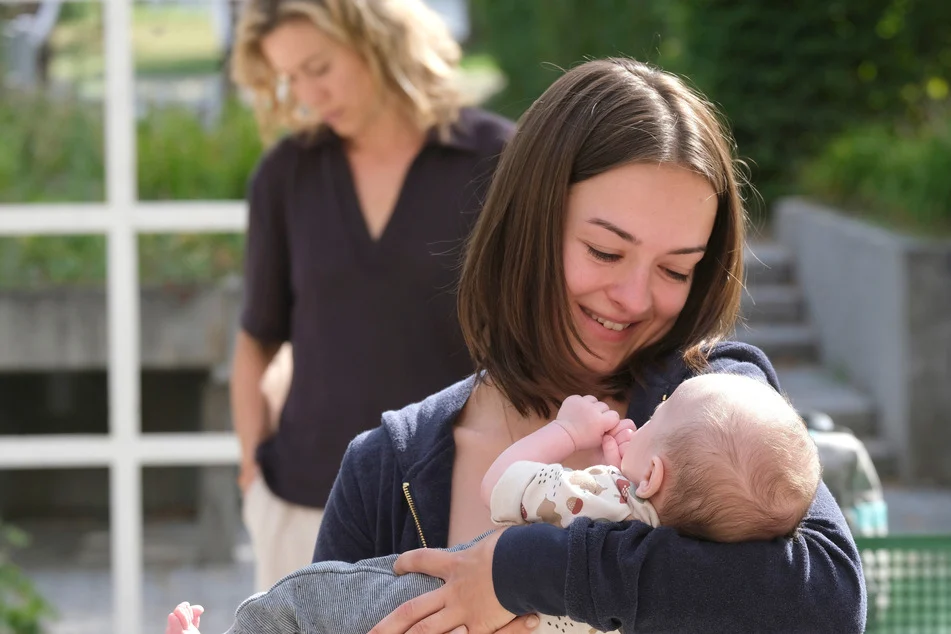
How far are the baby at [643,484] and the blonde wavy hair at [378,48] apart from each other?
1388 millimetres

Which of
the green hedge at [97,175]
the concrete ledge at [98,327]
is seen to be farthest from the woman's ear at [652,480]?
the green hedge at [97,175]

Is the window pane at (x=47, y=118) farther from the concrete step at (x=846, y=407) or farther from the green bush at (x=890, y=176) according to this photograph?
the green bush at (x=890, y=176)

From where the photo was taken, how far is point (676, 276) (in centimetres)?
177

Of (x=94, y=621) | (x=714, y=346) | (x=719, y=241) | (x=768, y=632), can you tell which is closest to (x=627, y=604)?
(x=768, y=632)

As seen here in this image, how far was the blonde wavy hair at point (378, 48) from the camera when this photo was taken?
2949 millimetres

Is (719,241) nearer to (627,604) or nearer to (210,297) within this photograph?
(627,604)

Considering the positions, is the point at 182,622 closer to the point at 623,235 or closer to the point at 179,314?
the point at 623,235

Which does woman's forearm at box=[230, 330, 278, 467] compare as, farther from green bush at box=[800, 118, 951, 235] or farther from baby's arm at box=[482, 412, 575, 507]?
green bush at box=[800, 118, 951, 235]

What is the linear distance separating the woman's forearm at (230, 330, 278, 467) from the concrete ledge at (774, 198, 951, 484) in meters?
4.06

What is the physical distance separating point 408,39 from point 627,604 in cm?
181

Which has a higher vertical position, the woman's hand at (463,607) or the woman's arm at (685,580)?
the woman's arm at (685,580)

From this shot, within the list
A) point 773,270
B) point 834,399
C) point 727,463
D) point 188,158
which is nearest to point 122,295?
point 188,158

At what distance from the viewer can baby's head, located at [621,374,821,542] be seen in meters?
1.55

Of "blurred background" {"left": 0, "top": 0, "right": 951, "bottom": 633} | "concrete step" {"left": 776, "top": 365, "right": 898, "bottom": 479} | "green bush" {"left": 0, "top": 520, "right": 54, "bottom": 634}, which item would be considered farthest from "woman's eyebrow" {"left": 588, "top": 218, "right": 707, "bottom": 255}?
"concrete step" {"left": 776, "top": 365, "right": 898, "bottom": 479}
